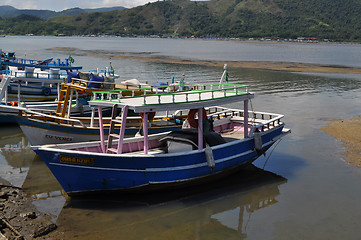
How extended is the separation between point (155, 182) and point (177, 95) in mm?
3264

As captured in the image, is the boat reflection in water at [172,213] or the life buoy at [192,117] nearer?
the boat reflection in water at [172,213]

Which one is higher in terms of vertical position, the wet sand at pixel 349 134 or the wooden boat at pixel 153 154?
the wooden boat at pixel 153 154

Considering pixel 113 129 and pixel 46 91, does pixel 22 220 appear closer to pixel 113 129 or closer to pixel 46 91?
pixel 113 129

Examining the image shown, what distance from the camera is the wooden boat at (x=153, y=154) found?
1229cm

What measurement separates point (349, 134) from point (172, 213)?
41.9ft

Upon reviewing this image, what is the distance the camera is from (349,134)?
837 inches

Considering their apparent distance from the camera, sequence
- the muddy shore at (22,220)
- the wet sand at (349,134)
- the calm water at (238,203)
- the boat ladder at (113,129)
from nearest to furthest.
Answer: the muddy shore at (22,220) → the calm water at (238,203) → the boat ladder at (113,129) → the wet sand at (349,134)

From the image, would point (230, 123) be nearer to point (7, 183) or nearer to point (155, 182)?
point (155, 182)

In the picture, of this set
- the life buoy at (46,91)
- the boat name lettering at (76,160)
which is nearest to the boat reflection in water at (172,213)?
the boat name lettering at (76,160)

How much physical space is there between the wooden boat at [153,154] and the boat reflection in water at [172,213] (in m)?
0.47

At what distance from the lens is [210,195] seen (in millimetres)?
13797

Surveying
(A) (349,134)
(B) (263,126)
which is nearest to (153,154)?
(B) (263,126)

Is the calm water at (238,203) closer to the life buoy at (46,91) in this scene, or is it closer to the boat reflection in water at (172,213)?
the boat reflection in water at (172,213)

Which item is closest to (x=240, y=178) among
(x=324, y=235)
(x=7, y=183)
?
(x=324, y=235)
